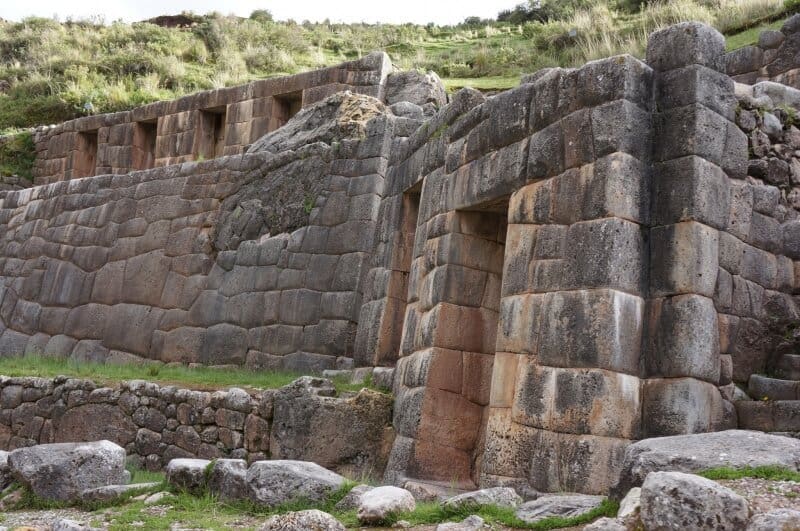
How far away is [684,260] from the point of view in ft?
21.2

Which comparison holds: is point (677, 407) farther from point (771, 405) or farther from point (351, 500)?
point (351, 500)

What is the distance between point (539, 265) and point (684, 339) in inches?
46.6

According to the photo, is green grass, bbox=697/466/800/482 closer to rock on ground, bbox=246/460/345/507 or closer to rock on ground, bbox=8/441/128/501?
rock on ground, bbox=246/460/345/507

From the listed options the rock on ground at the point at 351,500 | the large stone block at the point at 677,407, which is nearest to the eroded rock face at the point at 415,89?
the large stone block at the point at 677,407

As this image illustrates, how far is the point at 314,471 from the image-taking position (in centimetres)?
649

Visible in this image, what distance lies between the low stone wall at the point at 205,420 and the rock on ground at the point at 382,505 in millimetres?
2888

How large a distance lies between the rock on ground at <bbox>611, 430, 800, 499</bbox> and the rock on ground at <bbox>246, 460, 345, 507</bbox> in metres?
2.11

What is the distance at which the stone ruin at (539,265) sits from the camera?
644cm

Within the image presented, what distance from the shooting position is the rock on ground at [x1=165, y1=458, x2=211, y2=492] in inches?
267

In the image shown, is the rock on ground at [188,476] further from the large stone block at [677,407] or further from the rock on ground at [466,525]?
the large stone block at [677,407]

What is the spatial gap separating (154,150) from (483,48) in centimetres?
1134

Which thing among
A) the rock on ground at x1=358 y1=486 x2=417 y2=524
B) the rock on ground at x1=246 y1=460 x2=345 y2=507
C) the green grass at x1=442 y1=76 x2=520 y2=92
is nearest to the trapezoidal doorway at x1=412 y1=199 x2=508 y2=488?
the rock on ground at x1=246 y1=460 x2=345 y2=507

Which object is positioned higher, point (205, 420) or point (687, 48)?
point (687, 48)

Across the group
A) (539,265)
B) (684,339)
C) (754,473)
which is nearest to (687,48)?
(539,265)
